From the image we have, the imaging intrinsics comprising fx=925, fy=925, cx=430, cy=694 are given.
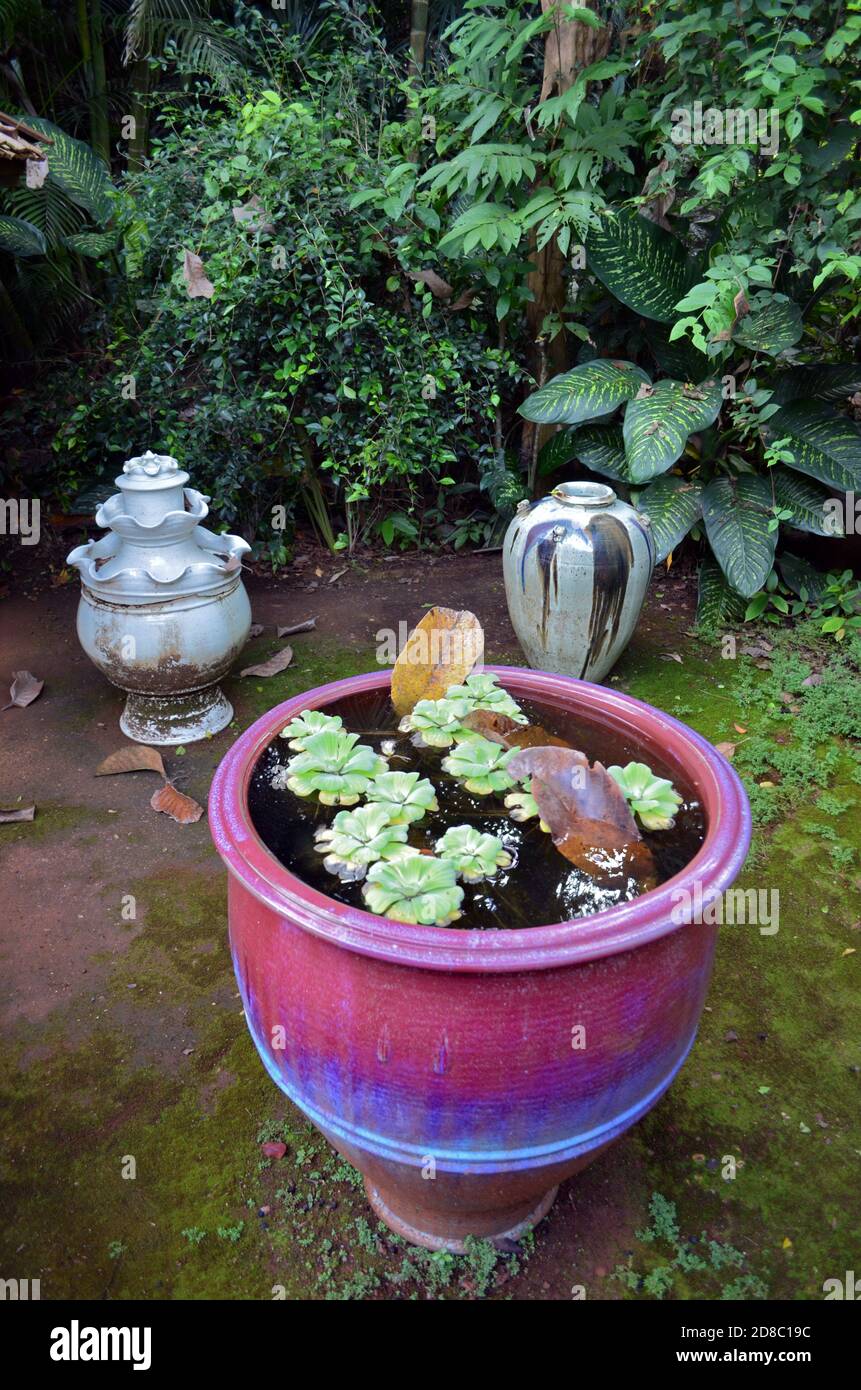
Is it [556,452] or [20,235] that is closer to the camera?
[20,235]

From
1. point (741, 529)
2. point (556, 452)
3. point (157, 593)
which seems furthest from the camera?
point (556, 452)

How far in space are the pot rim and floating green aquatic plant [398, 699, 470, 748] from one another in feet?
0.87

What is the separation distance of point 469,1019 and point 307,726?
68cm

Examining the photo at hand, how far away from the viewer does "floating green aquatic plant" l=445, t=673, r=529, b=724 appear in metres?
1.83

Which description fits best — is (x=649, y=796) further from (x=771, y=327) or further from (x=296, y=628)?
(x=771, y=327)

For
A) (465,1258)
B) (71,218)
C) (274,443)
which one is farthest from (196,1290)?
(71,218)

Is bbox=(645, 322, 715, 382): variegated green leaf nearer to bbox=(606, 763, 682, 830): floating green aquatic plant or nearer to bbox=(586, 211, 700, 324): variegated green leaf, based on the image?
bbox=(586, 211, 700, 324): variegated green leaf

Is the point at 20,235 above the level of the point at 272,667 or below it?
above

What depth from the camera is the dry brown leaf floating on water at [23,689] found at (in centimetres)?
345

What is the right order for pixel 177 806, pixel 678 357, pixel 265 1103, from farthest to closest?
pixel 678 357, pixel 177 806, pixel 265 1103

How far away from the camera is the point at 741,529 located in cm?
379

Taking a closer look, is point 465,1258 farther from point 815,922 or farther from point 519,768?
point 815,922

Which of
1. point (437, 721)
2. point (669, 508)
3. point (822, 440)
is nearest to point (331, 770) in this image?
point (437, 721)

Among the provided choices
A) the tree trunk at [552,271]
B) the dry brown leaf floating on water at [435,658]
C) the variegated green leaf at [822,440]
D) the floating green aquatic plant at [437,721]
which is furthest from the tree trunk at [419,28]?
the floating green aquatic plant at [437,721]
